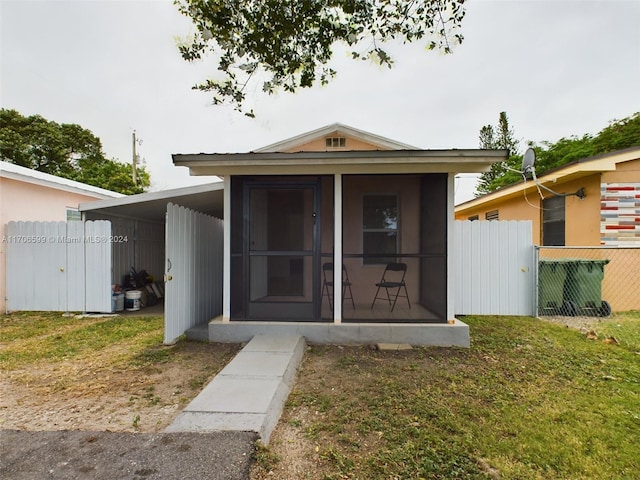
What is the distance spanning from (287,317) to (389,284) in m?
1.74

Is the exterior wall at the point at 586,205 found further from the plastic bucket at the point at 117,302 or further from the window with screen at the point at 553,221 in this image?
the plastic bucket at the point at 117,302

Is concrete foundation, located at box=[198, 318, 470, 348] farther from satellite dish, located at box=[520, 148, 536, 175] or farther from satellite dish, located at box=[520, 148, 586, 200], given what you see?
satellite dish, located at box=[520, 148, 536, 175]

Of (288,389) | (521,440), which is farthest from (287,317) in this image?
(521,440)

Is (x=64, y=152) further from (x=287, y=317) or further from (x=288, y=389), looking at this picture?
(x=288, y=389)

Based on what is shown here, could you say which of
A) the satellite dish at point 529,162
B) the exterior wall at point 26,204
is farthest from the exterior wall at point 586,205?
the exterior wall at point 26,204

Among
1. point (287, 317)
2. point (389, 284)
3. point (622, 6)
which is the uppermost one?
point (622, 6)

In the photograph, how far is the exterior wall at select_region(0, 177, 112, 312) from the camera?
259 inches

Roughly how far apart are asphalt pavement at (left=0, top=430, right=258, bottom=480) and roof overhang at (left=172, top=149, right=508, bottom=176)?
10.3ft

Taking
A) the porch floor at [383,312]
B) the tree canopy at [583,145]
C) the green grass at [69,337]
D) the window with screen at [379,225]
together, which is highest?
the tree canopy at [583,145]

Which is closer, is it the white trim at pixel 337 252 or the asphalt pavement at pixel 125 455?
the asphalt pavement at pixel 125 455

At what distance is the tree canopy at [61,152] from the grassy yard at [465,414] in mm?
19043

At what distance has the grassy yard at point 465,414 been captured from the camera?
2.11m

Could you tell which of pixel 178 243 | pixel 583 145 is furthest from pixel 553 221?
pixel 583 145

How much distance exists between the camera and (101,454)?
2.06 metres
